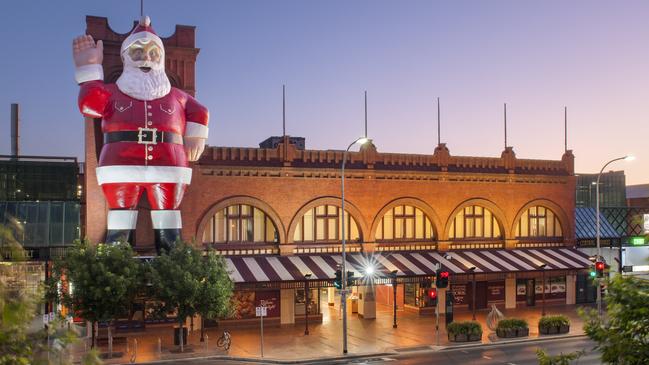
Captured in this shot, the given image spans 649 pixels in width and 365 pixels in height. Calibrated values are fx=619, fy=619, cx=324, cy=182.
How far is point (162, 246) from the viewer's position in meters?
32.8

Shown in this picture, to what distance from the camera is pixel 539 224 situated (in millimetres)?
46406

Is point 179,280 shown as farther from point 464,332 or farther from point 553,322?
point 553,322

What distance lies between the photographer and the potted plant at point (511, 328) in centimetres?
3209

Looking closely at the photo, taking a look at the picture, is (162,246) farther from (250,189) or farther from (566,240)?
(566,240)

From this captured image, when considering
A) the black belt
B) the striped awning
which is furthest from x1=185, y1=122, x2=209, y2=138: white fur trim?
the striped awning

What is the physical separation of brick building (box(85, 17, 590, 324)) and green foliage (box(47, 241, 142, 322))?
631cm

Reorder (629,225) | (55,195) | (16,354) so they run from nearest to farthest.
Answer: (16,354) < (55,195) < (629,225)

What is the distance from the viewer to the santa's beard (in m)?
31.4

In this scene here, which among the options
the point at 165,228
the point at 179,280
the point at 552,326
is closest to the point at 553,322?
the point at 552,326

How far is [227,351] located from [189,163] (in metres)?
11.7

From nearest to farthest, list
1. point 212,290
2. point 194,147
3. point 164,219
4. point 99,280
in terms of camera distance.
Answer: point 99,280 < point 212,290 < point 164,219 < point 194,147

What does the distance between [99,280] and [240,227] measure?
11736mm

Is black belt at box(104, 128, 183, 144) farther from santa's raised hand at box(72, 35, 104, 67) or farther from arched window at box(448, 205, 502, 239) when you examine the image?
arched window at box(448, 205, 502, 239)

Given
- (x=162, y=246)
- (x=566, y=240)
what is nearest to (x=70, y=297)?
(x=162, y=246)
